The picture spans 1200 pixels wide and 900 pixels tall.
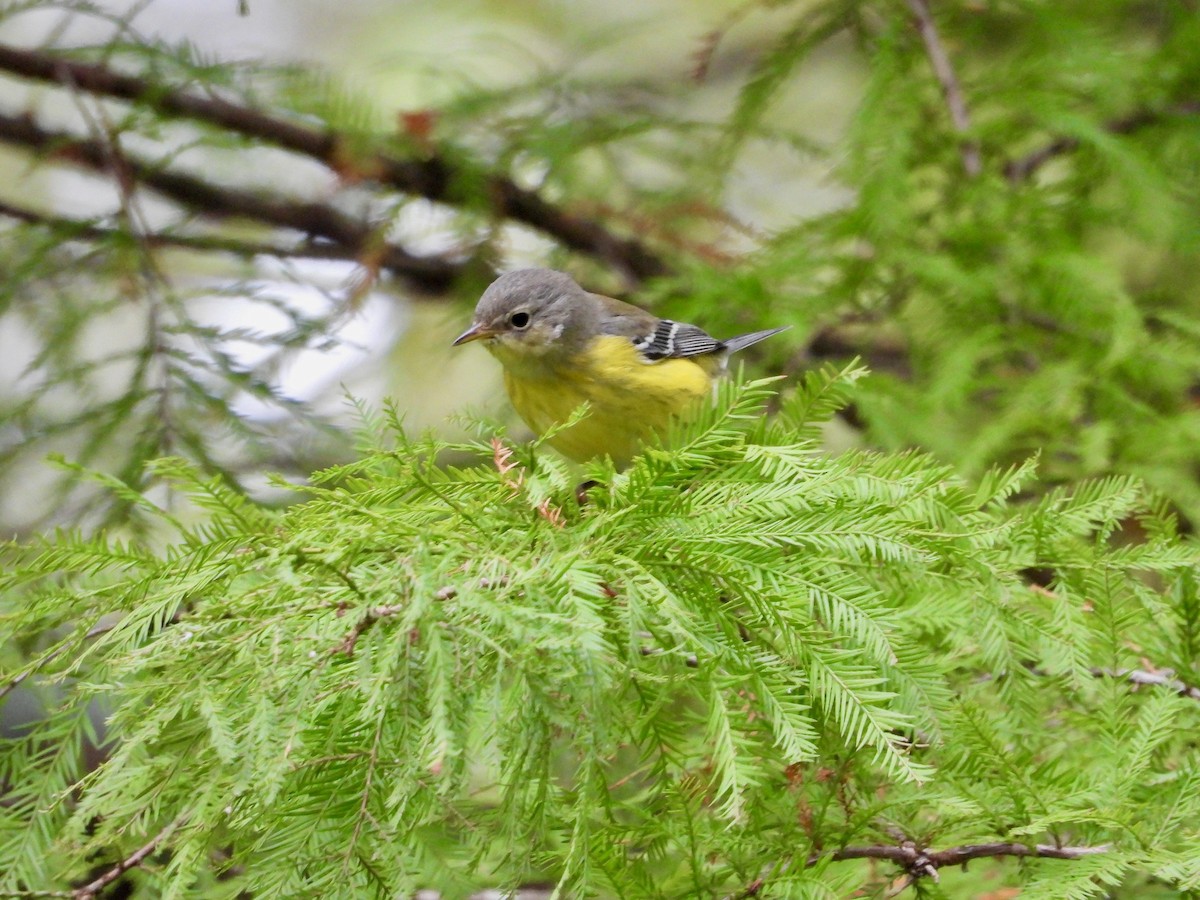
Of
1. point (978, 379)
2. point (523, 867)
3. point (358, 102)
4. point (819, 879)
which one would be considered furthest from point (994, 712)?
point (358, 102)

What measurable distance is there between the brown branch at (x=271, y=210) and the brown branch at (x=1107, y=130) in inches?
113

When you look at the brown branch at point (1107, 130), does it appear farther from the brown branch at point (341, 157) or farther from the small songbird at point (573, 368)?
the brown branch at point (341, 157)

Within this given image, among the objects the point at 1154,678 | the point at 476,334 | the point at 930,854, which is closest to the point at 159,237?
the point at 476,334

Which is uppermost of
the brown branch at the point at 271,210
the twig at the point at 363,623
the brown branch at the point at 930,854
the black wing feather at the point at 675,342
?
the twig at the point at 363,623

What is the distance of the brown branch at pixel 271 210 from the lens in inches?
193

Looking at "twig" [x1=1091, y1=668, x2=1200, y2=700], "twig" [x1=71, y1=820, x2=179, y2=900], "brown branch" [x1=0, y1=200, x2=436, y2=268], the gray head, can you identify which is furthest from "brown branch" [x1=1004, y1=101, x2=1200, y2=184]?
"twig" [x1=71, y1=820, x2=179, y2=900]

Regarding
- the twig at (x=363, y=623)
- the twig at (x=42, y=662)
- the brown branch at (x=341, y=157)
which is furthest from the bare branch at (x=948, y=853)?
the brown branch at (x=341, y=157)

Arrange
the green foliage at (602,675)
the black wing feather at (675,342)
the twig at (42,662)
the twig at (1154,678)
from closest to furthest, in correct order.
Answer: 1. the green foliage at (602,675)
2. the twig at (42,662)
3. the twig at (1154,678)
4. the black wing feather at (675,342)

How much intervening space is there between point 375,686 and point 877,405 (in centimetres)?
317

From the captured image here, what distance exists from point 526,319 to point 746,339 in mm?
1020

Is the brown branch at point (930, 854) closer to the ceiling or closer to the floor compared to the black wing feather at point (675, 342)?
closer to the ceiling

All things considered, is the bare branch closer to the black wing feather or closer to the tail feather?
the tail feather

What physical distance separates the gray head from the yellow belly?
0.10 metres

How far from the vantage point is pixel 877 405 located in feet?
14.2
